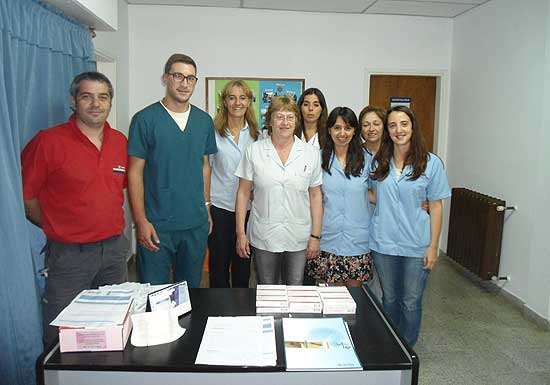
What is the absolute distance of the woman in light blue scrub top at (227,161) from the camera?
2.62 m

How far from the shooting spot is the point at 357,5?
411cm

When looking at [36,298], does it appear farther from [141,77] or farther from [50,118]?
[141,77]

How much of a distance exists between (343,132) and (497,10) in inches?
93.1

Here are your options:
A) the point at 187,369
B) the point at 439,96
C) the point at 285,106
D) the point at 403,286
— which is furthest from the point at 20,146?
the point at 439,96

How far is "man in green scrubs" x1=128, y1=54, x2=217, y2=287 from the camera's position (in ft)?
7.16

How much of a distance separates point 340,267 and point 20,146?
1.73m

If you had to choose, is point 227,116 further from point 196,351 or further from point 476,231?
point 476,231

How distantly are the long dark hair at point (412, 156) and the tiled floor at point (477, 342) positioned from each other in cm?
116

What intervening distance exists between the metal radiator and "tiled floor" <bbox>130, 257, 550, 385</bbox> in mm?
257

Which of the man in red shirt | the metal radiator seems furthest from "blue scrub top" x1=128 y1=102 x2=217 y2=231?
the metal radiator

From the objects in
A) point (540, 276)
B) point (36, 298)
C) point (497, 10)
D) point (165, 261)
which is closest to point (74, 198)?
point (36, 298)

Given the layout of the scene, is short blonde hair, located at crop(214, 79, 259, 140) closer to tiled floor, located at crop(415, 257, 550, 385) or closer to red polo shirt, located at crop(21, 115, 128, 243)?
red polo shirt, located at crop(21, 115, 128, 243)

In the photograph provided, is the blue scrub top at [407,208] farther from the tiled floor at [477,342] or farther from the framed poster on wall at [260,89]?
the framed poster on wall at [260,89]

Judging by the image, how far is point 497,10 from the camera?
378 centimetres
